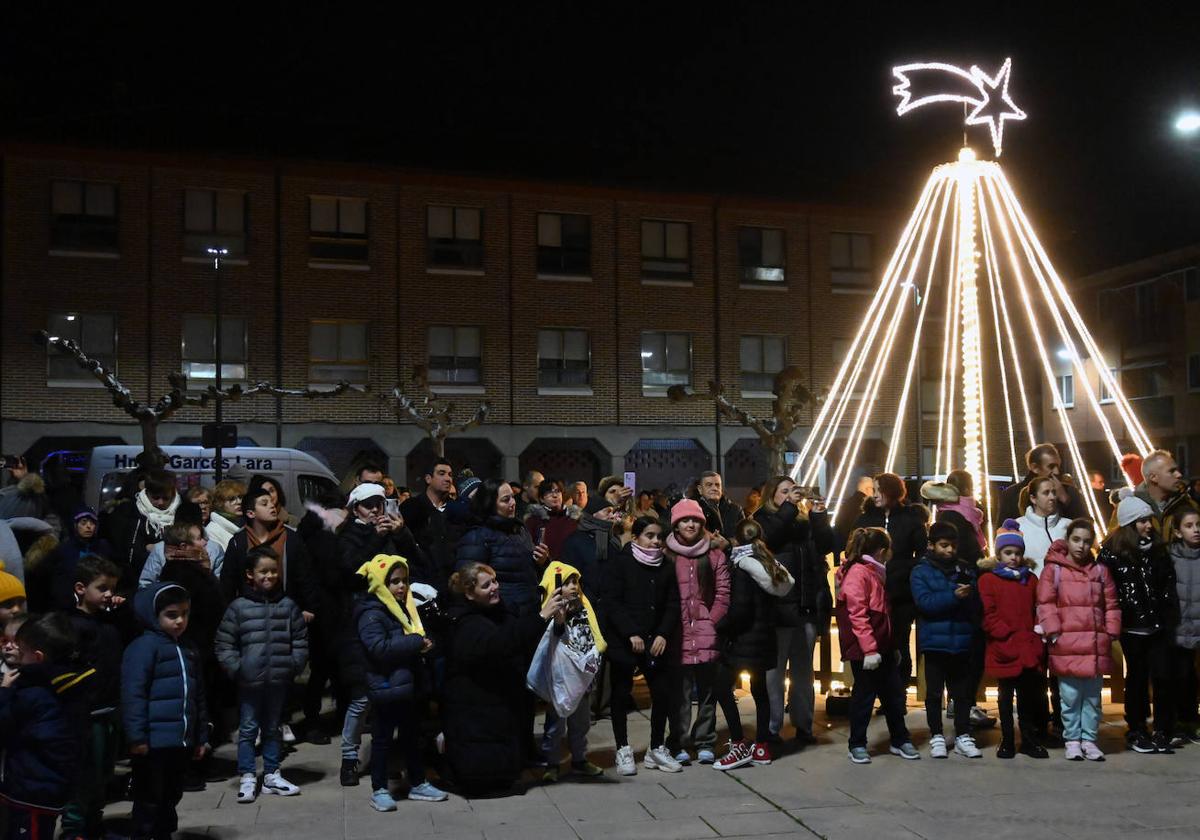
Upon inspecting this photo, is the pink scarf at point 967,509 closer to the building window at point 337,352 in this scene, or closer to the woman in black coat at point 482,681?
the woman in black coat at point 482,681

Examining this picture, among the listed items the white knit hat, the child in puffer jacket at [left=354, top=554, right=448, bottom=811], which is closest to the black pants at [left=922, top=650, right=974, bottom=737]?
the white knit hat

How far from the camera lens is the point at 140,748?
5918mm

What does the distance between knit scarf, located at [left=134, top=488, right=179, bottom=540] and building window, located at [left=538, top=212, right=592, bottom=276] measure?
76.4 ft

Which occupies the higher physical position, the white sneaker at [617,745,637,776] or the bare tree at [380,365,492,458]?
the bare tree at [380,365,492,458]

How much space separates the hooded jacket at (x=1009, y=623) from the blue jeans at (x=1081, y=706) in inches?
10.1

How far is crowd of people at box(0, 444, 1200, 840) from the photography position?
22.9ft

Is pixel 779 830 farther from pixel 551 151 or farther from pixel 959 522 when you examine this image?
pixel 551 151

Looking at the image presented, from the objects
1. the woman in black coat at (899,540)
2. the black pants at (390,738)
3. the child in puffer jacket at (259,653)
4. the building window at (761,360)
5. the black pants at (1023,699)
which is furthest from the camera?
the building window at (761,360)

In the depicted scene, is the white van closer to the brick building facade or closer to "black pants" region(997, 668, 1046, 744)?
the brick building facade

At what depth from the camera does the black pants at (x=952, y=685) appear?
8.23 metres

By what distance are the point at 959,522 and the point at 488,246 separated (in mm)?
23122

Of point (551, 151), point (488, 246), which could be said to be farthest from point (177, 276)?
point (551, 151)

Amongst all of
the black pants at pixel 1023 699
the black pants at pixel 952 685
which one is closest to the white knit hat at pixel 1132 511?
the black pants at pixel 1023 699

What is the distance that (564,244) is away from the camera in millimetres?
31703
